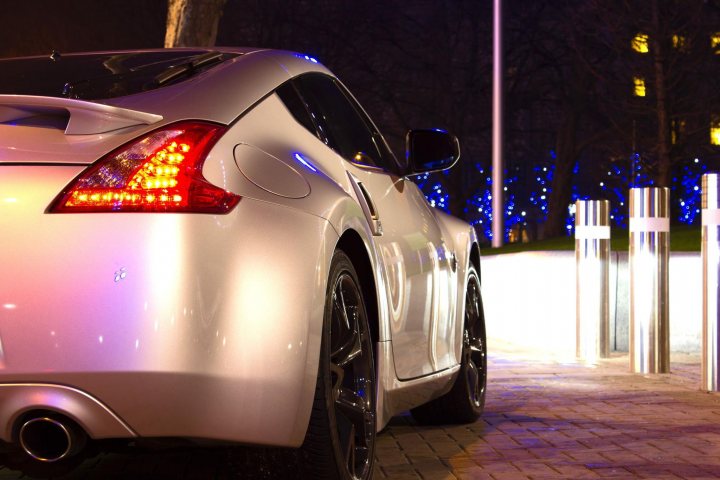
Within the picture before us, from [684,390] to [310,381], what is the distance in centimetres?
515

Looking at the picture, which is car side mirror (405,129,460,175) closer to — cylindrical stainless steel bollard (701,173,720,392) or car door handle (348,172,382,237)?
car door handle (348,172,382,237)

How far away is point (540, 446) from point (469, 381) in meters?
0.81

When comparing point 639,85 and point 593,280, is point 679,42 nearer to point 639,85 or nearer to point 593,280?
point 639,85

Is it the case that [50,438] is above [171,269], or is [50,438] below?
below

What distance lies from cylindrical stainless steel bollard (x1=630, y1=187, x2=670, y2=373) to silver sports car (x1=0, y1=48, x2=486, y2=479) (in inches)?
223

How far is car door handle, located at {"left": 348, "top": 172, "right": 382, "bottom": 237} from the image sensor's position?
483 centimetres

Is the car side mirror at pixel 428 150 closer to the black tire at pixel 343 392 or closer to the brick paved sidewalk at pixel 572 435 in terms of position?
the brick paved sidewalk at pixel 572 435

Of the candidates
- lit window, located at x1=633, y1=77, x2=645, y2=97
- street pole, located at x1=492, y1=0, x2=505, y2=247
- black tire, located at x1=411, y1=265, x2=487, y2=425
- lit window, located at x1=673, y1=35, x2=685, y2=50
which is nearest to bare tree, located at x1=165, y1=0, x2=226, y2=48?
street pole, located at x1=492, y1=0, x2=505, y2=247

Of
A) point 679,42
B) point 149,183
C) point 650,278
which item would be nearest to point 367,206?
point 149,183

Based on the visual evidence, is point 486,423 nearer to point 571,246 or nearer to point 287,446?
point 287,446

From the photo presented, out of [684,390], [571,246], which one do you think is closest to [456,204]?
[571,246]

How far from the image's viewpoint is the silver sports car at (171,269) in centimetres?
358

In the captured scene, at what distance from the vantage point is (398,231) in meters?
5.37

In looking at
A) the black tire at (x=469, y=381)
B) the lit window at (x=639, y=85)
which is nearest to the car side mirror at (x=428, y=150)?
the black tire at (x=469, y=381)
